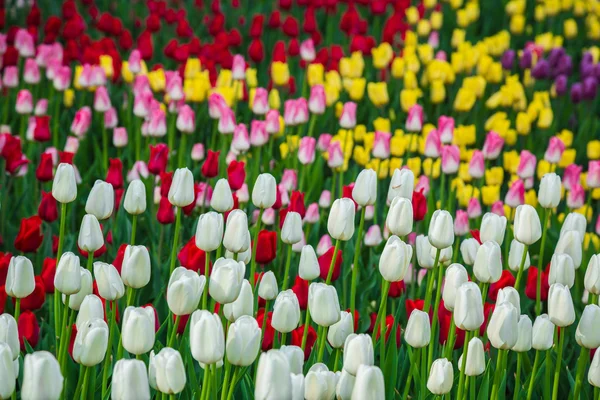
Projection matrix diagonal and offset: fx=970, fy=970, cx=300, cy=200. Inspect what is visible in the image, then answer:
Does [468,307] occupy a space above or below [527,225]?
below

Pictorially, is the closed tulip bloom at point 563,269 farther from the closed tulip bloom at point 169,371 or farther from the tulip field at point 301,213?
the closed tulip bloom at point 169,371

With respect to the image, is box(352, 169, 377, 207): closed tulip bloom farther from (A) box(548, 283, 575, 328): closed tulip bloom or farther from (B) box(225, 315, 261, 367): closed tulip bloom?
(B) box(225, 315, 261, 367): closed tulip bloom

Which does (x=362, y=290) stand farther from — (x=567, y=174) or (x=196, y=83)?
(x=196, y=83)

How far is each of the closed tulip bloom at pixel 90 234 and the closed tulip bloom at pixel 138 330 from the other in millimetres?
533

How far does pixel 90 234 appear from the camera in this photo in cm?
228

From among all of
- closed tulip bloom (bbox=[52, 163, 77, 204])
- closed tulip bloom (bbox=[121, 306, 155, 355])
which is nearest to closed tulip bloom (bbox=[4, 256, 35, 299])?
closed tulip bloom (bbox=[52, 163, 77, 204])

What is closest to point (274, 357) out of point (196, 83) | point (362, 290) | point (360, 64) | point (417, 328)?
point (417, 328)

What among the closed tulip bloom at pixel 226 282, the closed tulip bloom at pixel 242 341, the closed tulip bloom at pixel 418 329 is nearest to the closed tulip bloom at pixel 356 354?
the closed tulip bloom at pixel 242 341

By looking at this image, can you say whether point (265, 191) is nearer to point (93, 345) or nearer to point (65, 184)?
point (65, 184)

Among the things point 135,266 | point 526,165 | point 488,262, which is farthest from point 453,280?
point 526,165

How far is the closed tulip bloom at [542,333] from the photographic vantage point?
2.10 metres

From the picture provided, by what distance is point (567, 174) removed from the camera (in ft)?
12.1

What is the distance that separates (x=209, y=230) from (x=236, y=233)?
8 cm

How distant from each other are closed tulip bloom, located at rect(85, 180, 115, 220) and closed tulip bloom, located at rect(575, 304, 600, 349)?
1.14m
